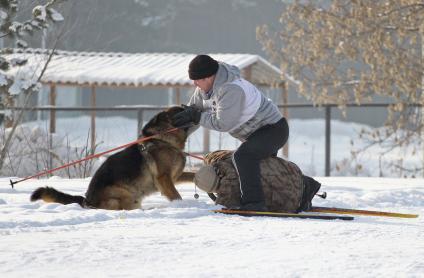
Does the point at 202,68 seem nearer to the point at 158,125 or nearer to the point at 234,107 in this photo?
the point at 234,107

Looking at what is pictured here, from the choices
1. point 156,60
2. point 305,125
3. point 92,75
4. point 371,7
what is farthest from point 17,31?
point 305,125

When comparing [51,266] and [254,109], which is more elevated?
[254,109]

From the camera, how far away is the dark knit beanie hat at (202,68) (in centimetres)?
662

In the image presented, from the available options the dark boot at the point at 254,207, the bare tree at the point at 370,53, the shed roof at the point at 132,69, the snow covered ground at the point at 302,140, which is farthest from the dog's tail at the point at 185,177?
the shed roof at the point at 132,69

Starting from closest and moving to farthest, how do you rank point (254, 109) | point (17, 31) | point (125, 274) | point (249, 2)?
1. point (125, 274)
2. point (254, 109)
3. point (17, 31)
4. point (249, 2)

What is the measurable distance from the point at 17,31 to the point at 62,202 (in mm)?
4260

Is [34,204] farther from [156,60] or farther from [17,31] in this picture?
[156,60]

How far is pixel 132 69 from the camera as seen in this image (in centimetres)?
2250

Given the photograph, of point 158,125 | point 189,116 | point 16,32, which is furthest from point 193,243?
point 16,32

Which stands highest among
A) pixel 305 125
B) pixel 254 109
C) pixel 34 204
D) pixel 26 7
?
pixel 26 7

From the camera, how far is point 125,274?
4.05m

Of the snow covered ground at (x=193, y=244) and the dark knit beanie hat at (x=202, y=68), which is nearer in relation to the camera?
the snow covered ground at (x=193, y=244)

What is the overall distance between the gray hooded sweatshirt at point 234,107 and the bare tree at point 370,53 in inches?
260

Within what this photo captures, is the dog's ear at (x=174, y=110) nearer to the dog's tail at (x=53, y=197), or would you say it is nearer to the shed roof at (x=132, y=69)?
the dog's tail at (x=53, y=197)
